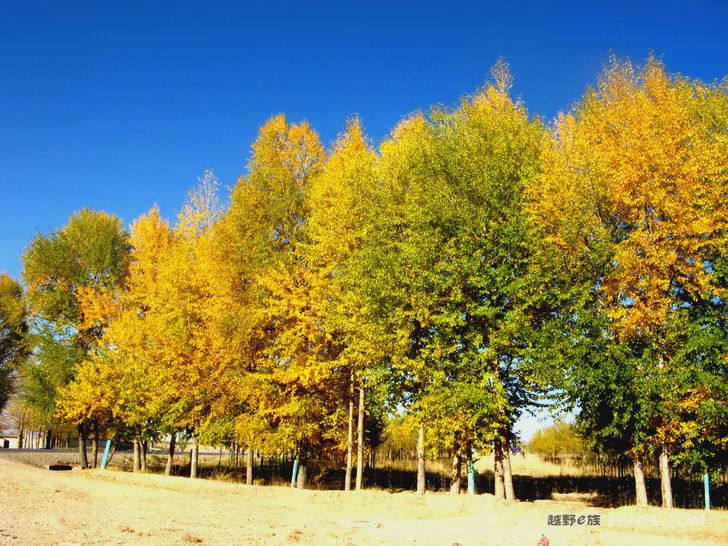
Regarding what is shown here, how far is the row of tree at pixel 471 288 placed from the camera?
49.6 ft

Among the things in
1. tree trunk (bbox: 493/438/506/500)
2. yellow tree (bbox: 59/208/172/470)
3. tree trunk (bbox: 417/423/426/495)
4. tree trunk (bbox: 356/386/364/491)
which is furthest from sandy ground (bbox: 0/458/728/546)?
yellow tree (bbox: 59/208/172/470)

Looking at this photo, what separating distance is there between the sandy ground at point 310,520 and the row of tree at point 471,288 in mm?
2301

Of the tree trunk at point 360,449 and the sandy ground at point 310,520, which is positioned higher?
A: the tree trunk at point 360,449

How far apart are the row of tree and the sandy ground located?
7.55ft

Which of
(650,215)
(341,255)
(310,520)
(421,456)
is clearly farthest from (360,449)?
(650,215)

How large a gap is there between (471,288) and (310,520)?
8.15m

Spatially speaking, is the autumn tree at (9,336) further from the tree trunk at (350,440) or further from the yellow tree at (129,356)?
the tree trunk at (350,440)

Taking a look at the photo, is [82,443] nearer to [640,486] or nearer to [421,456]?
[421,456]

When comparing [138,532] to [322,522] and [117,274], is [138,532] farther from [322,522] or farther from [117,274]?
[117,274]

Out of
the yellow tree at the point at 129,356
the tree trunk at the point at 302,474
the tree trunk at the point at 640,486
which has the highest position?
the yellow tree at the point at 129,356

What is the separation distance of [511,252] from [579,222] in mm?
2128

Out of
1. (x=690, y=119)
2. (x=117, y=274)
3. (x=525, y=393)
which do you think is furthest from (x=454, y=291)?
(x=117, y=274)

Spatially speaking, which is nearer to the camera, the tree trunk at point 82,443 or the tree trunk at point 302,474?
the tree trunk at point 302,474

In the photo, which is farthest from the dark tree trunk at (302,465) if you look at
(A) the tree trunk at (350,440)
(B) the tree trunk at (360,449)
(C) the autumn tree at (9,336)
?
(C) the autumn tree at (9,336)
